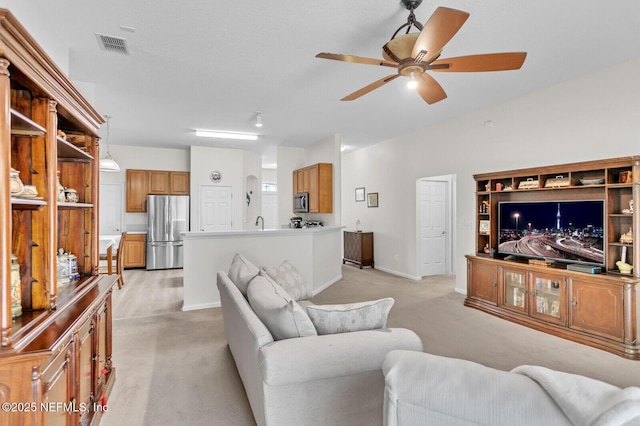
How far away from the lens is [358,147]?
7562 millimetres

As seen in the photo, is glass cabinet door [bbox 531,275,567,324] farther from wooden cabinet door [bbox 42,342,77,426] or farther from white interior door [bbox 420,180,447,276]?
wooden cabinet door [bbox 42,342,77,426]

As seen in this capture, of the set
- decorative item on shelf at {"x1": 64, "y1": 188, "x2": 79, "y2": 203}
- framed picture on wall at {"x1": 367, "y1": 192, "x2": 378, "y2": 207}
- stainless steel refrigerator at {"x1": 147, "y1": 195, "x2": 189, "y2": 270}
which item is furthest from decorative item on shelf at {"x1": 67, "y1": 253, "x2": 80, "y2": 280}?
framed picture on wall at {"x1": 367, "y1": 192, "x2": 378, "y2": 207}

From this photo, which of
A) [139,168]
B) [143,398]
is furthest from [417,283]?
[139,168]

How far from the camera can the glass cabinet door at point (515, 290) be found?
3.83 m

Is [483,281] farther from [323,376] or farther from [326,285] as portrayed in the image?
[323,376]

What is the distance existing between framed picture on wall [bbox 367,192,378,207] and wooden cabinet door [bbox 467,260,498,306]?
3.03 m

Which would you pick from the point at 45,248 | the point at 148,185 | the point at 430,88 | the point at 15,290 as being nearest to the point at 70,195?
the point at 45,248

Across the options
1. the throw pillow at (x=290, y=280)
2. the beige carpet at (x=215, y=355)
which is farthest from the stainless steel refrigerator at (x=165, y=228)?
the throw pillow at (x=290, y=280)

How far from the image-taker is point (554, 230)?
373 centimetres

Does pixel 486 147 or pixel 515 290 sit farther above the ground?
pixel 486 147

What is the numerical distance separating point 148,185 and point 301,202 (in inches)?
138

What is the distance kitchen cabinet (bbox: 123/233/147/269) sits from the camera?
704 centimetres

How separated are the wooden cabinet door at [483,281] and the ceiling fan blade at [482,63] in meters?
2.74

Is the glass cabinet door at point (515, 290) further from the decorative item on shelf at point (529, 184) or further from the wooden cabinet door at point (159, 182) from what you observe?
the wooden cabinet door at point (159, 182)
